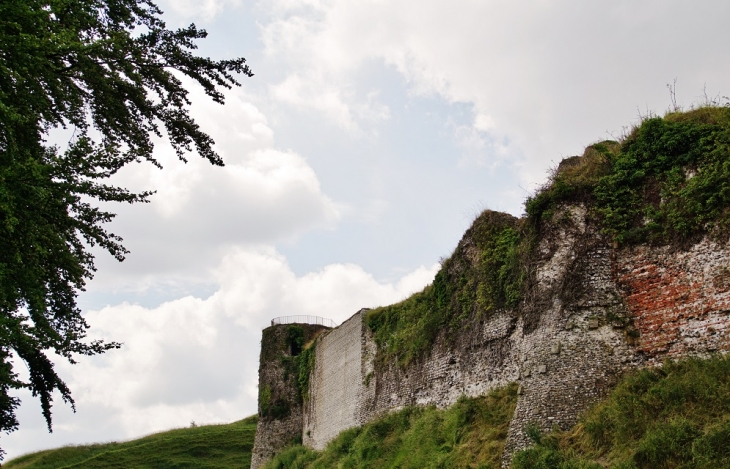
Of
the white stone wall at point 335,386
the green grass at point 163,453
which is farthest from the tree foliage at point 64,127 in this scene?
the green grass at point 163,453

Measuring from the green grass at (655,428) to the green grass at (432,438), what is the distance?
192 centimetres

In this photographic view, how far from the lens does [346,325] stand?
1102 inches

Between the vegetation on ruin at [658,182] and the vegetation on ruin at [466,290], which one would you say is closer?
the vegetation on ruin at [658,182]

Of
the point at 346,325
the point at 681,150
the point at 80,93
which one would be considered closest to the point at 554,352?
the point at 681,150

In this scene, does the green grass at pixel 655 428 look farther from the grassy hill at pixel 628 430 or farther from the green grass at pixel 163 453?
the green grass at pixel 163 453

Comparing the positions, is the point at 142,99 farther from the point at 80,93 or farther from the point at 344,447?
the point at 344,447

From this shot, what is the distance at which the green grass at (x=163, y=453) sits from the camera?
38.6 metres

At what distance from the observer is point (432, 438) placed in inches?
707

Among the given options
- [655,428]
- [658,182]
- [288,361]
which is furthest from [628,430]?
[288,361]

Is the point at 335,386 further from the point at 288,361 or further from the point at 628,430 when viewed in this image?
the point at 628,430

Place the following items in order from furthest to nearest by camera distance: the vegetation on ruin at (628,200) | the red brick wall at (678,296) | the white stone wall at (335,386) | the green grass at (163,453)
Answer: the green grass at (163,453) → the white stone wall at (335,386) → the vegetation on ruin at (628,200) → the red brick wall at (678,296)

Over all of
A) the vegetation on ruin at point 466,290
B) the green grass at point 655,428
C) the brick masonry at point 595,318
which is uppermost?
the vegetation on ruin at point 466,290

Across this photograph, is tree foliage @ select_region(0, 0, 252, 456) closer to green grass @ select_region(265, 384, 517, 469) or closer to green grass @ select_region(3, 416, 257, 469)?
green grass @ select_region(265, 384, 517, 469)

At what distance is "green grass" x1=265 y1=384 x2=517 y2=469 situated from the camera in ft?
50.1
